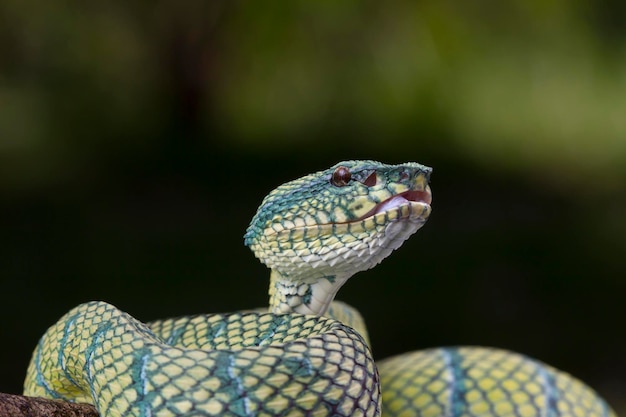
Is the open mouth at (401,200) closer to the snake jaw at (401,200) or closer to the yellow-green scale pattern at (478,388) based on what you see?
the snake jaw at (401,200)

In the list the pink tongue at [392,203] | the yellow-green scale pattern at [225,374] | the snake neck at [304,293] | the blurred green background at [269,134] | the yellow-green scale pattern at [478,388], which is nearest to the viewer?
the yellow-green scale pattern at [225,374]

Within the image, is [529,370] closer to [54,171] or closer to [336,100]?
[336,100]

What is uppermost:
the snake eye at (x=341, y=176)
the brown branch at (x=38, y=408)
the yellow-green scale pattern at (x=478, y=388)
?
the snake eye at (x=341, y=176)

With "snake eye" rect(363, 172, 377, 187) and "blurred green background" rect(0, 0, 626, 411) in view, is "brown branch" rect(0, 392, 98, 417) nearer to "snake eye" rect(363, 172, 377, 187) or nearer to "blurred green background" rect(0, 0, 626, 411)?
"snake eye" rect(363, 172, 377, 187)

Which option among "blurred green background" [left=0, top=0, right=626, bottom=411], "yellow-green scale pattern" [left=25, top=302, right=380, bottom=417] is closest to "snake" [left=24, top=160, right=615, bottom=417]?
"yellow-green scale pattern" [left=25, top=302, right=380, bottom=417]

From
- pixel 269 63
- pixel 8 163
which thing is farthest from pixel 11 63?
pixel 269 63

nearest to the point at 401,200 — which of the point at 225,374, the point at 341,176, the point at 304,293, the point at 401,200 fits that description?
the point at 401,200

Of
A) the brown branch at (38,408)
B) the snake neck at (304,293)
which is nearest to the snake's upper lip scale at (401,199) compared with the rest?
the snake neck at (304,293)
